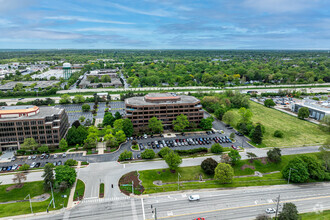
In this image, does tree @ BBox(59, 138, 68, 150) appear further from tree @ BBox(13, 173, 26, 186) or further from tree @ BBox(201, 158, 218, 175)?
tree @ BBox(201, 158, 218, 175)

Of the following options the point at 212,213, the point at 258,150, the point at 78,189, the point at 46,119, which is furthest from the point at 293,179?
the point at 46,119

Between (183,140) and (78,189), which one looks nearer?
(78,189)

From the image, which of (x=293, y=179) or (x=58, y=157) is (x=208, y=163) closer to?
(x=293, y=179)

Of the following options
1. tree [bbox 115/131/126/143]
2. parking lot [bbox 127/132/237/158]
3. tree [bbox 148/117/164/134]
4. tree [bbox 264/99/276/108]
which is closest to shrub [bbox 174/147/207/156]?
parking lot [bbox 127/132/237/158]

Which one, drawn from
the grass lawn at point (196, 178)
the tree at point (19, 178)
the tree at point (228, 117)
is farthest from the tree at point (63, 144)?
the tree at point (228, 117)

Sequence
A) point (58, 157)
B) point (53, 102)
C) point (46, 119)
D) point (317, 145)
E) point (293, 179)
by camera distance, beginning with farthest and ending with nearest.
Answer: point (53, 102) → point (317, 145) → point (46, 119) → point (58, 157) → point (293, 179)
